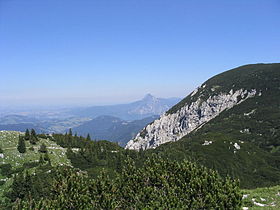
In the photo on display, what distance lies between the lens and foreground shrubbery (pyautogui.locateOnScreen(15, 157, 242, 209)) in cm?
1659

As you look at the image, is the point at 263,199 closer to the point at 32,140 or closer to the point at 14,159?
the point at 14,159

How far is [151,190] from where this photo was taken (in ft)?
62.6

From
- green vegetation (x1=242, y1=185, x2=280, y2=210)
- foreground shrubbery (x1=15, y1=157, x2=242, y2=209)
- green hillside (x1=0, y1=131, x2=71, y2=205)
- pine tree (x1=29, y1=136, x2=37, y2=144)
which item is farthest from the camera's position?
pine tree (x1=29, y1=136, x2=37, y2=144)

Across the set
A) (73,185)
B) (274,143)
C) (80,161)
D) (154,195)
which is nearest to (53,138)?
(80,161)

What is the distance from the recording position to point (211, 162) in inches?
4823

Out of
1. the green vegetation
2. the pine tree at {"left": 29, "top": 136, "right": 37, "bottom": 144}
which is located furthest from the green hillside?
the green vegetation

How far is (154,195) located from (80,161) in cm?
4264

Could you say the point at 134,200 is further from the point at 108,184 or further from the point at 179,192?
the point at 179,192

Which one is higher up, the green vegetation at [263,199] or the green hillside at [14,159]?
the green vegetation at [263,199]

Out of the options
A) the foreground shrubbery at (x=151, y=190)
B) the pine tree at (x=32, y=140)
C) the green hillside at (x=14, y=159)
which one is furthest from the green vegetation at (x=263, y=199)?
the pine tree at (x=32, y=140)

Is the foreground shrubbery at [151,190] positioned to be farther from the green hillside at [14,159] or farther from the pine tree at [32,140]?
the pine tree at [32,140]

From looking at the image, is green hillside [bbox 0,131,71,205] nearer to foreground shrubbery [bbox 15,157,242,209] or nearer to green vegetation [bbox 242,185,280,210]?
foreground shrubbery [bbox 15,157,242,209]

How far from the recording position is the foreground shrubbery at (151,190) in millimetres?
16594

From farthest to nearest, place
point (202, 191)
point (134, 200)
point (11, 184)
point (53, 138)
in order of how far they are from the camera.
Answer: point (53, 138) < point (11, 184) < point (134, 200) < point (202, 191)
